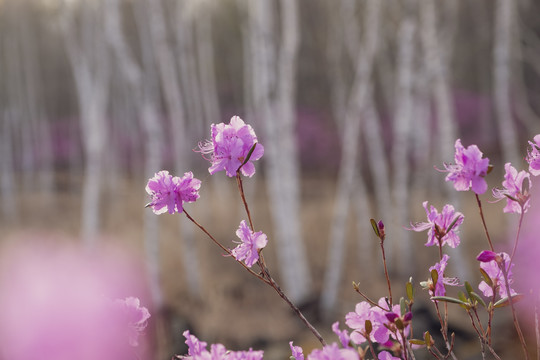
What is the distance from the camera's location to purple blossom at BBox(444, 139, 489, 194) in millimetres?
891

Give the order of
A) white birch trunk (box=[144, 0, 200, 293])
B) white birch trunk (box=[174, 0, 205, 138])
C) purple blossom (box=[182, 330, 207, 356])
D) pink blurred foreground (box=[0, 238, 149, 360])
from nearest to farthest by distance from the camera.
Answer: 1. purple blossom (box=[182, 330, 207, 356])
2. pink blurred foreground (box=[0, 238, 149, 360])
3. white birch trunk (box=[144, 0, 200, 293])
4. white birch trunk (box=[174, 0, 205, 138])

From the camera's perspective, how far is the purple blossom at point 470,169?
35.1 inches

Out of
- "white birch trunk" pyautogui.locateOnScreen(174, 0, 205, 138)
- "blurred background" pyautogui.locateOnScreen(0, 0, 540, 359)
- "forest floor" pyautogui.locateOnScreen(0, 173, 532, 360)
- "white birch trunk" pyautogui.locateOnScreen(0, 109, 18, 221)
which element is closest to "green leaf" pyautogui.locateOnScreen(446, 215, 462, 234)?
"forest floor" pyautogui.locateOnScreen(0, 173, 532, 360)

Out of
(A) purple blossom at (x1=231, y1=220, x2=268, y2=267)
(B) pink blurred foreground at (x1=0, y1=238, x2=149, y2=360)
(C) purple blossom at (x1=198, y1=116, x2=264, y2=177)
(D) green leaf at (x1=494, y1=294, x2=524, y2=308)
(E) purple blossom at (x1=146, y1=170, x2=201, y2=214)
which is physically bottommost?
(D) green leaf at (x1=494, y1=294, x2=524, y2=308)

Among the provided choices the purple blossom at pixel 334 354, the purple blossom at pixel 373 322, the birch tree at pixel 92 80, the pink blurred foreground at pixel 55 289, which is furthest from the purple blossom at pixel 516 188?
the birch tree at pixel 92 80

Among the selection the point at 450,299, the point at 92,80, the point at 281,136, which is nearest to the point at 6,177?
the point at 92,80

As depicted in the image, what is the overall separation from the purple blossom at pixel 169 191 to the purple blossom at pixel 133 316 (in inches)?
6.8

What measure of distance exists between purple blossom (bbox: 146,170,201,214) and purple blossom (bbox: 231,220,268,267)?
120 mm

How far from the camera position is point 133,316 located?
3.13ft

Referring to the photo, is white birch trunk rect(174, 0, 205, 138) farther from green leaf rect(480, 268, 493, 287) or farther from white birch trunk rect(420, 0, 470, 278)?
green leaf rect(480, 268, 493, 287)

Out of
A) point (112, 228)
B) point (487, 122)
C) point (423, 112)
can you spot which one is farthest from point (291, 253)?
point (487, 122)

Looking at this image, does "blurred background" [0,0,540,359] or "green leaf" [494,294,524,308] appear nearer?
"green leaf" [494,294,524,308]

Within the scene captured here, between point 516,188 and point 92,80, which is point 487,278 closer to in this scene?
point 516,188

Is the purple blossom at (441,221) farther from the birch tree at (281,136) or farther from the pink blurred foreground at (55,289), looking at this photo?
the birch tree at (281,136)
